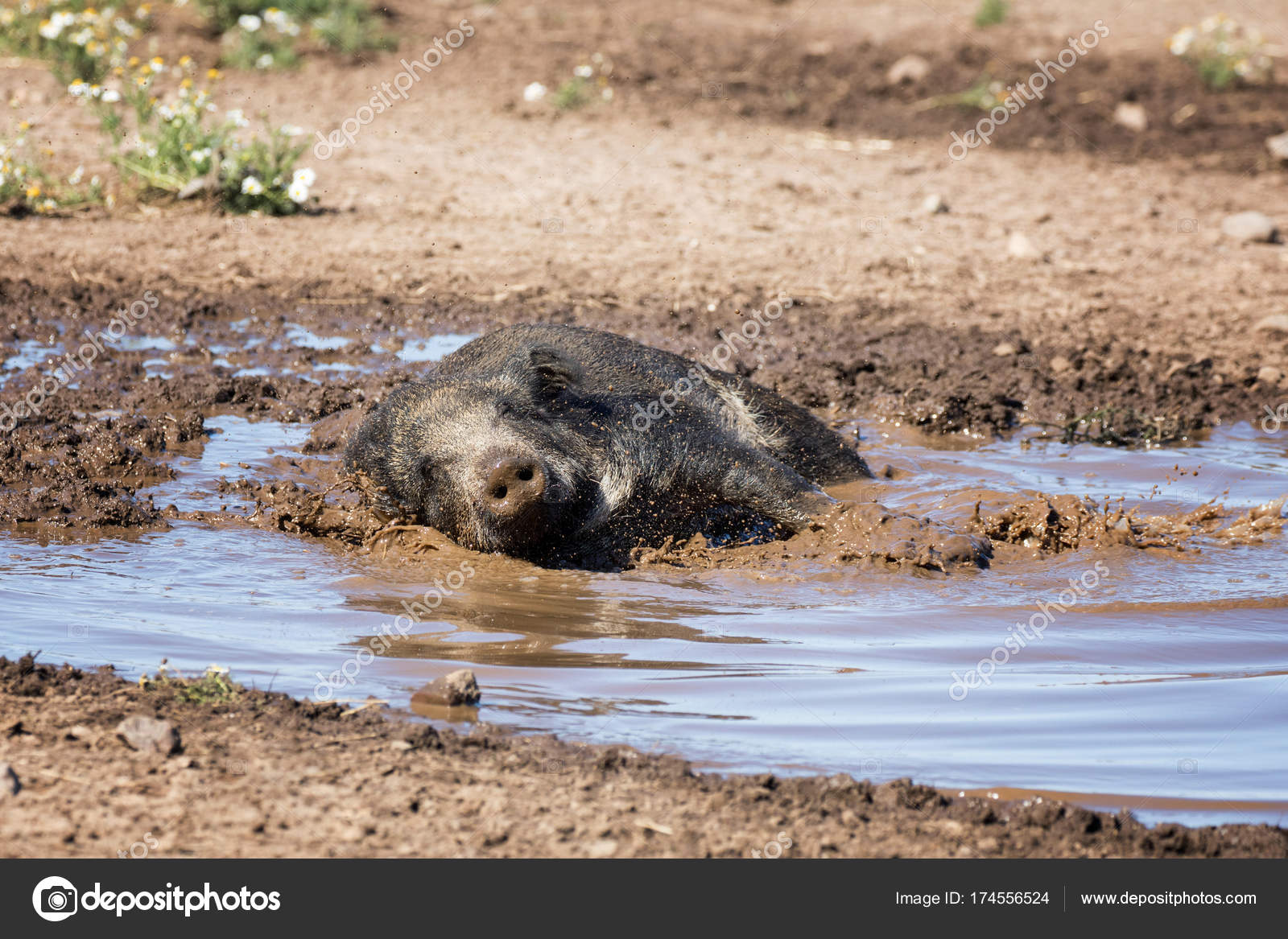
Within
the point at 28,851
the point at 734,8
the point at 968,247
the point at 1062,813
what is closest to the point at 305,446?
the point at 28,851

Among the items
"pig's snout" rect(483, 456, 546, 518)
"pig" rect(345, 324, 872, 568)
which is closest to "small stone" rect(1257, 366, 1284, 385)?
"pig" rect(345, 324, 872, 568)

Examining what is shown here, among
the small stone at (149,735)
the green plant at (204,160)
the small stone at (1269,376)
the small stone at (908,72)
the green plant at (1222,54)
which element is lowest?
the small stone at (149,735)

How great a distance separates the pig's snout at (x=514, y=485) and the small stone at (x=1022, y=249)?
279 inches

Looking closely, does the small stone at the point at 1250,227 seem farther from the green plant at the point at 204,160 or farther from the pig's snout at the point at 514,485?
the pig's snout at the point at 514,485

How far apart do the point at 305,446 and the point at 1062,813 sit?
484 cm

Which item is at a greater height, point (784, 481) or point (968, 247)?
point (968, 247)

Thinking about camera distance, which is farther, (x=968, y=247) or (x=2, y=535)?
(x=968, y=247)

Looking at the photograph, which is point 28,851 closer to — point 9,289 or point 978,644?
point 978,644

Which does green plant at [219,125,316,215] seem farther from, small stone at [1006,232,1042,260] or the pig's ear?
the pig's ear

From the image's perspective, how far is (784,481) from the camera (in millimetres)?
6141

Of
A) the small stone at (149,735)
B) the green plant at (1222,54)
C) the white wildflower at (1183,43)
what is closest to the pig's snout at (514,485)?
the small stone at (149,735)

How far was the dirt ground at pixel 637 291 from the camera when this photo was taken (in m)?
3.43

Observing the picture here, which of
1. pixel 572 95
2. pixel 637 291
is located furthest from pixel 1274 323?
pixel 572 95
